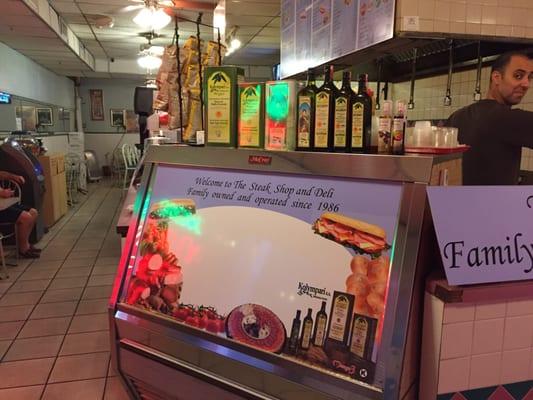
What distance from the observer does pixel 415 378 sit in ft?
3.87

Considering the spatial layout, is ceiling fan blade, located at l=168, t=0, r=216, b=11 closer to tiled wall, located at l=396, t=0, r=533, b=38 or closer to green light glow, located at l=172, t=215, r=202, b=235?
tiled wall, located at l=396, t=0, r=533, b=38

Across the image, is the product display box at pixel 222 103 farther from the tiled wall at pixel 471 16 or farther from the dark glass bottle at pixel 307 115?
the tiled wall at pixel 471 16

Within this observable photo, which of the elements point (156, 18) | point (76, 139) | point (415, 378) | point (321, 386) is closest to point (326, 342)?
point (321, 386)

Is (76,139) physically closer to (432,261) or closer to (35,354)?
(35,354)

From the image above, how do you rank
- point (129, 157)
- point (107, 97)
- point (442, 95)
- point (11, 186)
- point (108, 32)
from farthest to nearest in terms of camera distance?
point (107, 97) < point (129, 157) < point (108, 32) < point (11, 186) < point (442, 95)

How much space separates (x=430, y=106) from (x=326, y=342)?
10.2 feet

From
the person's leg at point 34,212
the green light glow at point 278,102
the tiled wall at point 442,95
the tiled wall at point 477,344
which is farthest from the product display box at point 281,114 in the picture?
the person's leg at point 34,212

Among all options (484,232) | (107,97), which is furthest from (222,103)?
(107,97)

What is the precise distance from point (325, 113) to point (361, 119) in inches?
4.7

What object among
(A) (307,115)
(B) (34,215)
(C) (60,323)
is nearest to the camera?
(A) (307,115)

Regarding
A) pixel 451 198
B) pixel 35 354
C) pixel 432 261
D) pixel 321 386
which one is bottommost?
pixel 35 354

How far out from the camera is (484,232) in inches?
45.0

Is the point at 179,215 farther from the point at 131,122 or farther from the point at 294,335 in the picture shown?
the point at 131,122

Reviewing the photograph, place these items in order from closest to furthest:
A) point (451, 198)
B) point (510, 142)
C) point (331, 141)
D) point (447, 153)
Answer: point (451, 198), point (447, 153), point (331, 141), point (510, 142)
